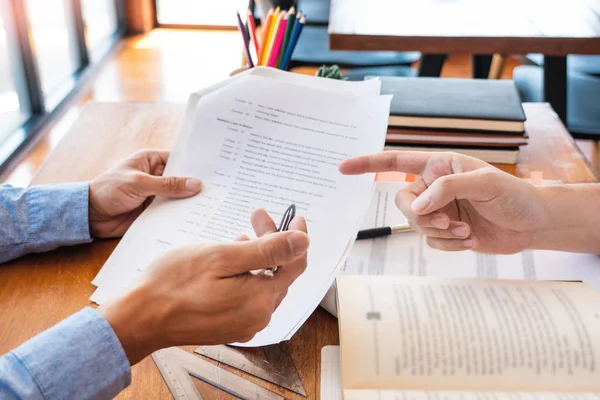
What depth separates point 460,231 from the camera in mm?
687

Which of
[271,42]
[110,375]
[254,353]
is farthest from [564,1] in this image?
[110,375]

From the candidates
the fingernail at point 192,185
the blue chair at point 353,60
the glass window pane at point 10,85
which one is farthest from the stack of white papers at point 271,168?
the glass window pane at point 10,85

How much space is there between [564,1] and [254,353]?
157 cm

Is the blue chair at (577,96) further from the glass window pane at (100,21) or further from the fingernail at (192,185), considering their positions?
the glass window pane at (100,21)

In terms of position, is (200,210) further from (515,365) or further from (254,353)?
(515,365)

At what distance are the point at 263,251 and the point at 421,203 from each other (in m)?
0.22

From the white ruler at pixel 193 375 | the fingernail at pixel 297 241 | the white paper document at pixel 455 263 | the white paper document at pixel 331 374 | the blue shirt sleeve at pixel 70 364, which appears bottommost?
the white ruler at pixel 193 375

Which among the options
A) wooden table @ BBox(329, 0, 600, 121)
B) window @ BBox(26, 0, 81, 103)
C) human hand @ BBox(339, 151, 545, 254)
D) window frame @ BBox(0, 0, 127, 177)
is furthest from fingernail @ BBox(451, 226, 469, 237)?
window @ BBox(26, 0, 81, 103)

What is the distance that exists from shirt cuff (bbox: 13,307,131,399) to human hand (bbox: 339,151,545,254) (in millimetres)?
333

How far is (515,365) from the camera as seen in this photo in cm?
55

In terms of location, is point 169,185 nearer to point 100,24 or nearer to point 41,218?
point 41,218

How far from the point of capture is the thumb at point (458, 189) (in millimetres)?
676

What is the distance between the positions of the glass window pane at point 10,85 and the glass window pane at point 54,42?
0.27m

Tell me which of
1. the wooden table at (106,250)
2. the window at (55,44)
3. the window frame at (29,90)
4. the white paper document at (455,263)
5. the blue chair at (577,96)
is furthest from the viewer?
the window at (55,44)
